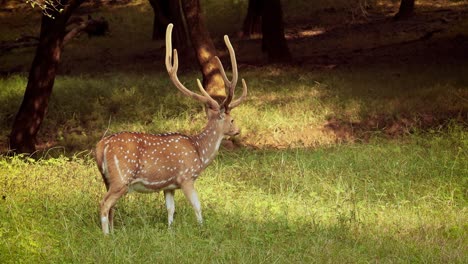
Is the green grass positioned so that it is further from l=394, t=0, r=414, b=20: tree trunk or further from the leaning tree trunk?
l=394, t=0, r=414, b=20: tree trunk

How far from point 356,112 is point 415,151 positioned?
342 cm

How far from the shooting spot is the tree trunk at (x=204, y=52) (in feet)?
54.0

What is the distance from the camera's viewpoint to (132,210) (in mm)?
9375

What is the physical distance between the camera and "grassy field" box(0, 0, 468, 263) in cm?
810

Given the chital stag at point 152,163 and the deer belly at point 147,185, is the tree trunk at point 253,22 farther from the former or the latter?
the deer belly at point 147,185

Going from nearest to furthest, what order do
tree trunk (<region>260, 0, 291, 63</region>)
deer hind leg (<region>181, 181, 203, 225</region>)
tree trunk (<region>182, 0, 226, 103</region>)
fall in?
deer hind leg (<region>181, 181, 203, 225</region>) → tree trunk (<region>182, 0, 226, 103</region>) → tree trunk (<region>260, 0, 291, 63</region>)

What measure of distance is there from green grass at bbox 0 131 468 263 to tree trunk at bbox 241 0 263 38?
49.1 feet

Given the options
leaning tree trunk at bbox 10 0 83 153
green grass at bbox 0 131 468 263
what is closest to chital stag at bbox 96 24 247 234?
green grass at bbox 0 131 468 263

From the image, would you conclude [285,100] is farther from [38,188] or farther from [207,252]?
[207,252]

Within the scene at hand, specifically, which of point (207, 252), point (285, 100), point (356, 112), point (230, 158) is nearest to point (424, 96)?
point (356, 112)

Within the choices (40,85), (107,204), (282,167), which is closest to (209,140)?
(107,204)

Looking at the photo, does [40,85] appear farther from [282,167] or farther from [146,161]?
[146,161]

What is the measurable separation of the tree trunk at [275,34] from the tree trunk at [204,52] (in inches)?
209

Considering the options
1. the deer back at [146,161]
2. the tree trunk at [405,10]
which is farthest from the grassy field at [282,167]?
the tree trunk at [405,10]
